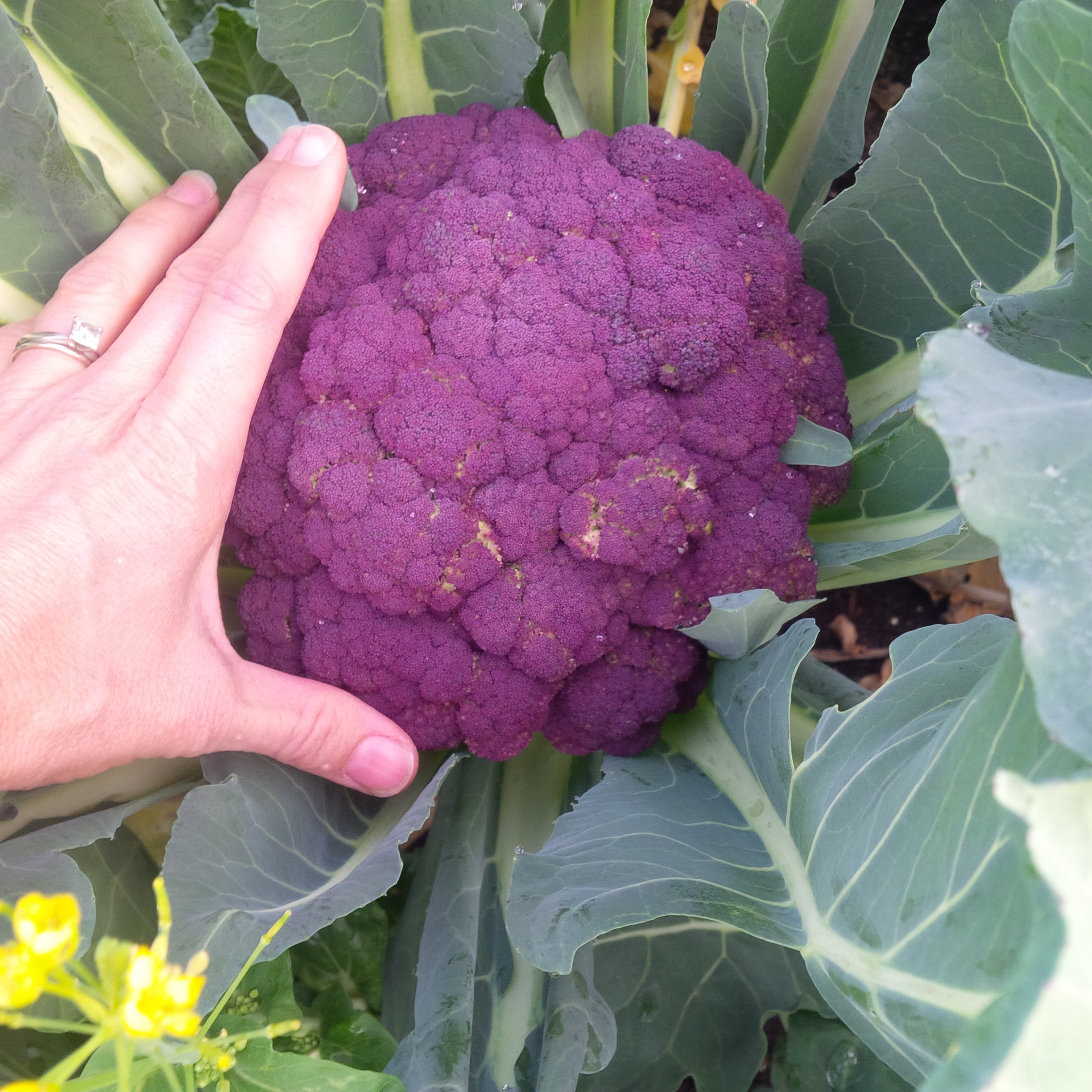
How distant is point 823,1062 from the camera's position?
135 cm

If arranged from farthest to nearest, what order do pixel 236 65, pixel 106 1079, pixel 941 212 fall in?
pixel 236 65
pixel 941 212
pixel 106 1079

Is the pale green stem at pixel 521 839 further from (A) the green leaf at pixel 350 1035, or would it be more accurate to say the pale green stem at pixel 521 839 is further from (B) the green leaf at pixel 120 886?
(B) the green leaf at pixel 120 886

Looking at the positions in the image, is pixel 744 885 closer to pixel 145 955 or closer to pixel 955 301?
pixel 145 955

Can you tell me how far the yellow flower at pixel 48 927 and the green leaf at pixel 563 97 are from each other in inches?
46.9

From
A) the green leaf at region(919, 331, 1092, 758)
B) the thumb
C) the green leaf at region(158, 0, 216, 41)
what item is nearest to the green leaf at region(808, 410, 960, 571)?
the green leaf at region(919, 331, 1092, 758)

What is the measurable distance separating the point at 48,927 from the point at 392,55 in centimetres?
124

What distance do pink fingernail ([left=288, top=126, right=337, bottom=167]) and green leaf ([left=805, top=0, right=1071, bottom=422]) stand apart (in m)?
0.73

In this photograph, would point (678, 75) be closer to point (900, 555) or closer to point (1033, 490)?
point (900, 555)

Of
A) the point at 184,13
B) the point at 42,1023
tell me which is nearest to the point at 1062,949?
the point at 42,1023

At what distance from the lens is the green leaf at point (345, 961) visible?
1514 millimetres

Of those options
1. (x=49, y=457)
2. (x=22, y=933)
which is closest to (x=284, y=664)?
(x=49, y=457)

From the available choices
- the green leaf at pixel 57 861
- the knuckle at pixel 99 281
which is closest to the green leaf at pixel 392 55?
the knuckle at pixel 99 281

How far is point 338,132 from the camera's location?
1.37 metres

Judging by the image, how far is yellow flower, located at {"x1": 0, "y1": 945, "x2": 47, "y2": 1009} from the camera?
1.98ft
